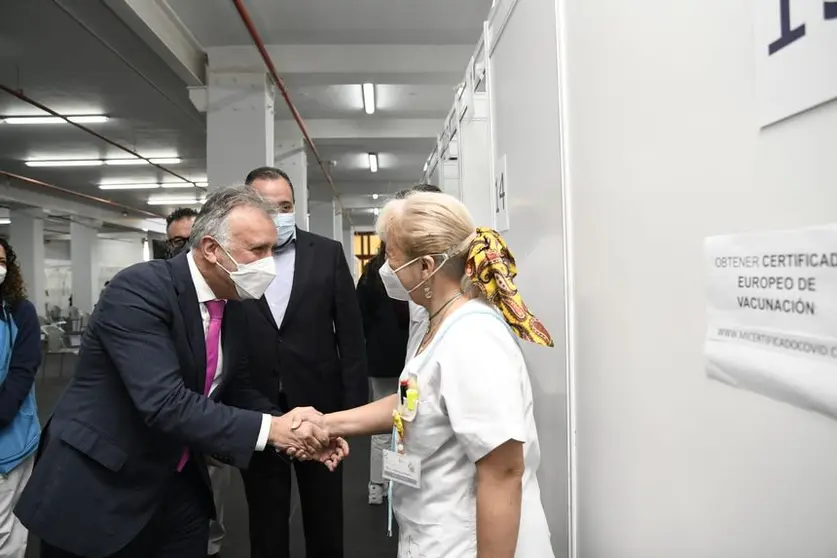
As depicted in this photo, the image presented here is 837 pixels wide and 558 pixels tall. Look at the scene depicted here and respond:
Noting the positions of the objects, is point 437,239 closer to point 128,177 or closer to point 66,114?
point 66,114

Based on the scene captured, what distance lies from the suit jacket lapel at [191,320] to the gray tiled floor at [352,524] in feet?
5.40

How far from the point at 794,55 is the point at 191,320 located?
1.31m

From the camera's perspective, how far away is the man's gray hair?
1.41 m

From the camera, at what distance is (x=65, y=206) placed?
11.6m

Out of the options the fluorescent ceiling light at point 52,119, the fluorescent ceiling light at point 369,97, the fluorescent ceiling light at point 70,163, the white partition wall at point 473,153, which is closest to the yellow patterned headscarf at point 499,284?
the white partition wall at point 473,153

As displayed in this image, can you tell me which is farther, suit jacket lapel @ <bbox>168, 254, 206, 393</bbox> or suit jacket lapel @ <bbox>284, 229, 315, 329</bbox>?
suit jacket lapel @ <bbox>284, 229, 315, 329</bbox>

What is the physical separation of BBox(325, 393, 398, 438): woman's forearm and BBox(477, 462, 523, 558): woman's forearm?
502mm

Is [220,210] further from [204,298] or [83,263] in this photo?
[83,263]

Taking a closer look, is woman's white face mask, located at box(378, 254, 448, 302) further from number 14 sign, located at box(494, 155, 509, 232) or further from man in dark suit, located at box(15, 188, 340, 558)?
number 14 sign, located at box(494, 155, 509, 232)

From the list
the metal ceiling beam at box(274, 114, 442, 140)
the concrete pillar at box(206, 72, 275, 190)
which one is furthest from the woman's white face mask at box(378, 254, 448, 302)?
the metal ceiling beam at box(274, 114, 442, 140)

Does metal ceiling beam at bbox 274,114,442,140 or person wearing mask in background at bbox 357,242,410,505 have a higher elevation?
metal ceiling beam at bbox 274,114,442,140

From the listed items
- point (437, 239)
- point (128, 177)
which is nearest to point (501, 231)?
point (437, 239)

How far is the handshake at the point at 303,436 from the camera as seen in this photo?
1.43 m

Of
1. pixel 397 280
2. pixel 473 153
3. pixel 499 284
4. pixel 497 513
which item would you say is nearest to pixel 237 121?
pixel 473 153
